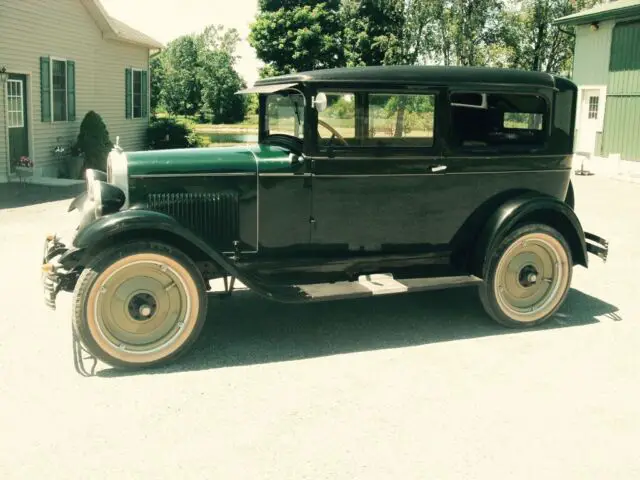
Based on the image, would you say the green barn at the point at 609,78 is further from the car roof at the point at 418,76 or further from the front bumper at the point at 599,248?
the car roof at the point at 418,76

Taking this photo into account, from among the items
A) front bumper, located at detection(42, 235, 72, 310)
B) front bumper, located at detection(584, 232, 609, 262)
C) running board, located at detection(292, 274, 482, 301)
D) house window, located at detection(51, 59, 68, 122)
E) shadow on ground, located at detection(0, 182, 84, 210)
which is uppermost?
house window, located at detection(51, 59, 68, 122)

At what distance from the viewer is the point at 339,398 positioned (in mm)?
4277

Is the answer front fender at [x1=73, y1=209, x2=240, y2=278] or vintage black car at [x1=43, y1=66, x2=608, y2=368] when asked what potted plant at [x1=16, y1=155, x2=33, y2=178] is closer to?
vintage black car at [x1=43, y1=66, x2=608, y2=368]

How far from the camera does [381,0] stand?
129ft

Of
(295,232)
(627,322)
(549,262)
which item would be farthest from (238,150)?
(627,322)

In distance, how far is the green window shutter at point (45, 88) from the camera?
16047mm

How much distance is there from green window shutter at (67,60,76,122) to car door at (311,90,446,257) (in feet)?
45.9

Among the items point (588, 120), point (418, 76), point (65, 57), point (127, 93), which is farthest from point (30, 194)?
point (588, 120)

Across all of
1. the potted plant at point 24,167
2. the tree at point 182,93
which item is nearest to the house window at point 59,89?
the potted plant at point 24,167

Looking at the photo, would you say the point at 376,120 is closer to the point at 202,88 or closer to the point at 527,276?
the point at 527,276

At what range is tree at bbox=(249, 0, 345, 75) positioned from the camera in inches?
1731

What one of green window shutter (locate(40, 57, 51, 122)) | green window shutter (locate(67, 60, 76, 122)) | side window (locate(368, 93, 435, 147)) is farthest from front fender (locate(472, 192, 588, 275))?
green window shutter (locate(67, 60, 76, 122))

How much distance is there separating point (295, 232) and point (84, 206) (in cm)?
171

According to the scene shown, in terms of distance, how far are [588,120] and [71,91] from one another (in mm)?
16184
